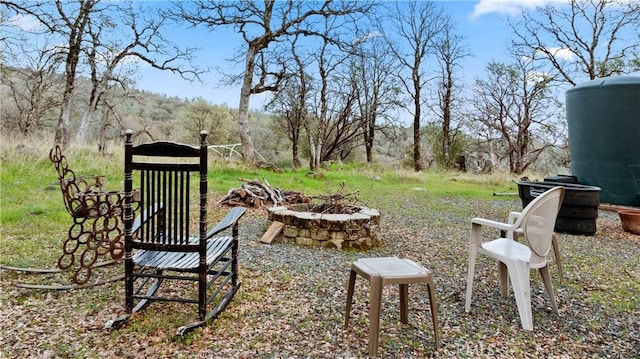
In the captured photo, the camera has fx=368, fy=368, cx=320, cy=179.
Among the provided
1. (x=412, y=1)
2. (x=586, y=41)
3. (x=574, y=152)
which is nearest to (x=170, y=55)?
(x=412, y=1)

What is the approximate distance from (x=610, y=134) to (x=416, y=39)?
36.4ft

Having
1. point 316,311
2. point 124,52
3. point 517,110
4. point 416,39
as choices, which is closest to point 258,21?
point 124,52

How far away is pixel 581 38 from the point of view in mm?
13359

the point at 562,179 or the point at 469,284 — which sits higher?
the point at 562,179

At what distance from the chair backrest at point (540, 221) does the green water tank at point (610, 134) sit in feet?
18.7

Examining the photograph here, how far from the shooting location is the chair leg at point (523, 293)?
230 centimetres

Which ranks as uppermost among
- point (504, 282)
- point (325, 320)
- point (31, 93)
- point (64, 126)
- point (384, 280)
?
point (31, 93)

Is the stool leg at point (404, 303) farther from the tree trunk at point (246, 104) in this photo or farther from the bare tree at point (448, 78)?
the bare tree at point (448, 78)

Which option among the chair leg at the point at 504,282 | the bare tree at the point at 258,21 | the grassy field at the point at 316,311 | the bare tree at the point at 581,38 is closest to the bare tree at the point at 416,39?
the bare tree at the point at 581,38

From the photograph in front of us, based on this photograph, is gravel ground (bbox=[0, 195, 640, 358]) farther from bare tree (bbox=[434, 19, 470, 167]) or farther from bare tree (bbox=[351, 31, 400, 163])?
bare tree (bbox=[351, 31, 400, 163])

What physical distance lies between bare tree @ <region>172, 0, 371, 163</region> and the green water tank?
25.4 feet

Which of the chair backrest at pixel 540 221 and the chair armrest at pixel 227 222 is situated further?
the chair backrest at pixel 540 221

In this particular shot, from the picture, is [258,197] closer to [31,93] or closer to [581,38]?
[31,93]

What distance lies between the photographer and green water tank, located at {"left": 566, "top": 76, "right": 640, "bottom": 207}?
21.7 ft
